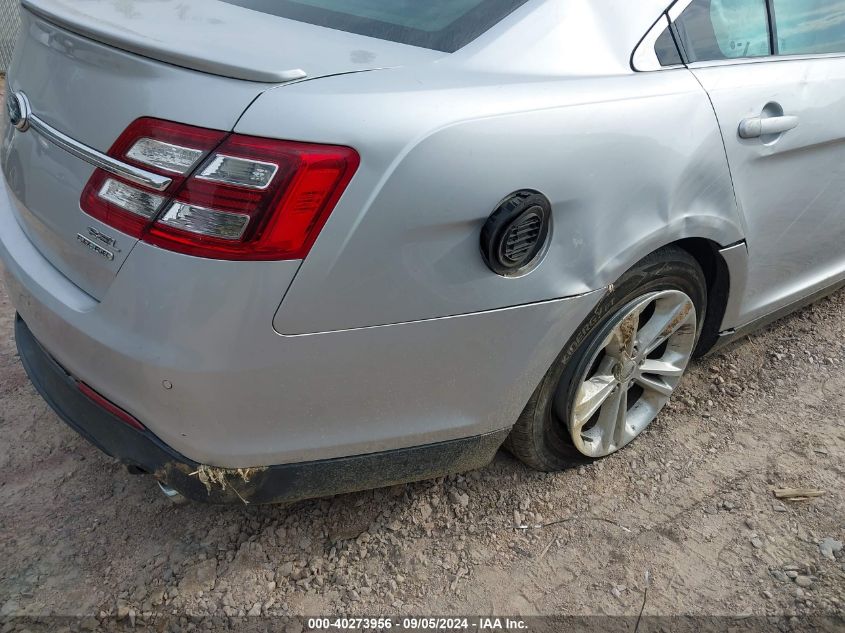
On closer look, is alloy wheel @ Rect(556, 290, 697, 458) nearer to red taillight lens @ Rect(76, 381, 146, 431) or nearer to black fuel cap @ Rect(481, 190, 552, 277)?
black fuel cap @ Rect(481, 190, 552, 277)

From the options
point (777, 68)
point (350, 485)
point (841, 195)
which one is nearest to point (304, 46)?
point (350, 485)

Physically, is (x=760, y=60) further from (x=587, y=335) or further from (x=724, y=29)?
(x=587, y=335)

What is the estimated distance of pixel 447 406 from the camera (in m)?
1.75

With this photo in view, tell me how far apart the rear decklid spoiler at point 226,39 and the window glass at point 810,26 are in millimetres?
1314

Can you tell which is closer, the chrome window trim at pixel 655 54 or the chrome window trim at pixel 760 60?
the chrome window trim at pixel 655 54

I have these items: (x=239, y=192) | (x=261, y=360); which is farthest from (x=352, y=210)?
(x=261, y=360)

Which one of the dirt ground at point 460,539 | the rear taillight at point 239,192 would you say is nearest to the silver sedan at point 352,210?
the rear taillight at point 239,192

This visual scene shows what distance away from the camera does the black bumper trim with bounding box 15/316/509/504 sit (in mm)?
1651

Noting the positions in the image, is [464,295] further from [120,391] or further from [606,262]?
[120,391]

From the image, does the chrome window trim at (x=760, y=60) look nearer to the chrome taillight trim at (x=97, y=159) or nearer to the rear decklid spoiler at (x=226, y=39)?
the rear decklid spoiler at (x=226, y=39)

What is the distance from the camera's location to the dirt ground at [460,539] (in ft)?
6.38

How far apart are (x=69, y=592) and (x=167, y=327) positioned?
37.6 inches

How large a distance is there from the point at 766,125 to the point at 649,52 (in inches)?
17.8

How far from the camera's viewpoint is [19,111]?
1.76 m
